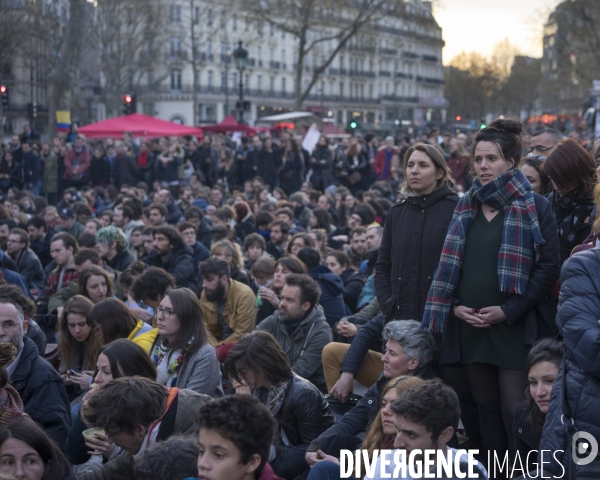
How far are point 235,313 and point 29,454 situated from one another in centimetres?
391

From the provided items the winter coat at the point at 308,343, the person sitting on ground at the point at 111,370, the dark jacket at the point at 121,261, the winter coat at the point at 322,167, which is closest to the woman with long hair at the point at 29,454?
the person sitting on ground at the point at 111,370

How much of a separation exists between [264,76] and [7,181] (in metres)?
65.1

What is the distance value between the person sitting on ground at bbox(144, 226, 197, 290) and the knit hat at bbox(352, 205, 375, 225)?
2.54 m

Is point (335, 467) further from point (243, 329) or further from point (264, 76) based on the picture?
point (264, 76)

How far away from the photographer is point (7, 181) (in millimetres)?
21578

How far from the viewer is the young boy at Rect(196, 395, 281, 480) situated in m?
3.63

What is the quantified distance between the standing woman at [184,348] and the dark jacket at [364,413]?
3.36 feet

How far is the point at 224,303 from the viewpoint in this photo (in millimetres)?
8031

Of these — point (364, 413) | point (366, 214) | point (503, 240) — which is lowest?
point (364, 413)

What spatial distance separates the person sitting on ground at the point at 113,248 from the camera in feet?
33.1

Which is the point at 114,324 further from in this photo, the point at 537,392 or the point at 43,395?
the point at 537,392

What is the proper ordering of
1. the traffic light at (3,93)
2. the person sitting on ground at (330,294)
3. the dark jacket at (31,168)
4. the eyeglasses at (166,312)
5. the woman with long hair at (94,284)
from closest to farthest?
the eyeglasses at (166,312) < the woman with long hair at (94,284) < the person sitting on ground at (330,294) < the dark jacket at (31,168) < the traffic light at (3,93)

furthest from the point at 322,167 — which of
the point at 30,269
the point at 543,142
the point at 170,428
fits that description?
the point at 170,428

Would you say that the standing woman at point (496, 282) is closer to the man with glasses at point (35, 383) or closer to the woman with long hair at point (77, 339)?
the man with glasses at point (35, 383)
